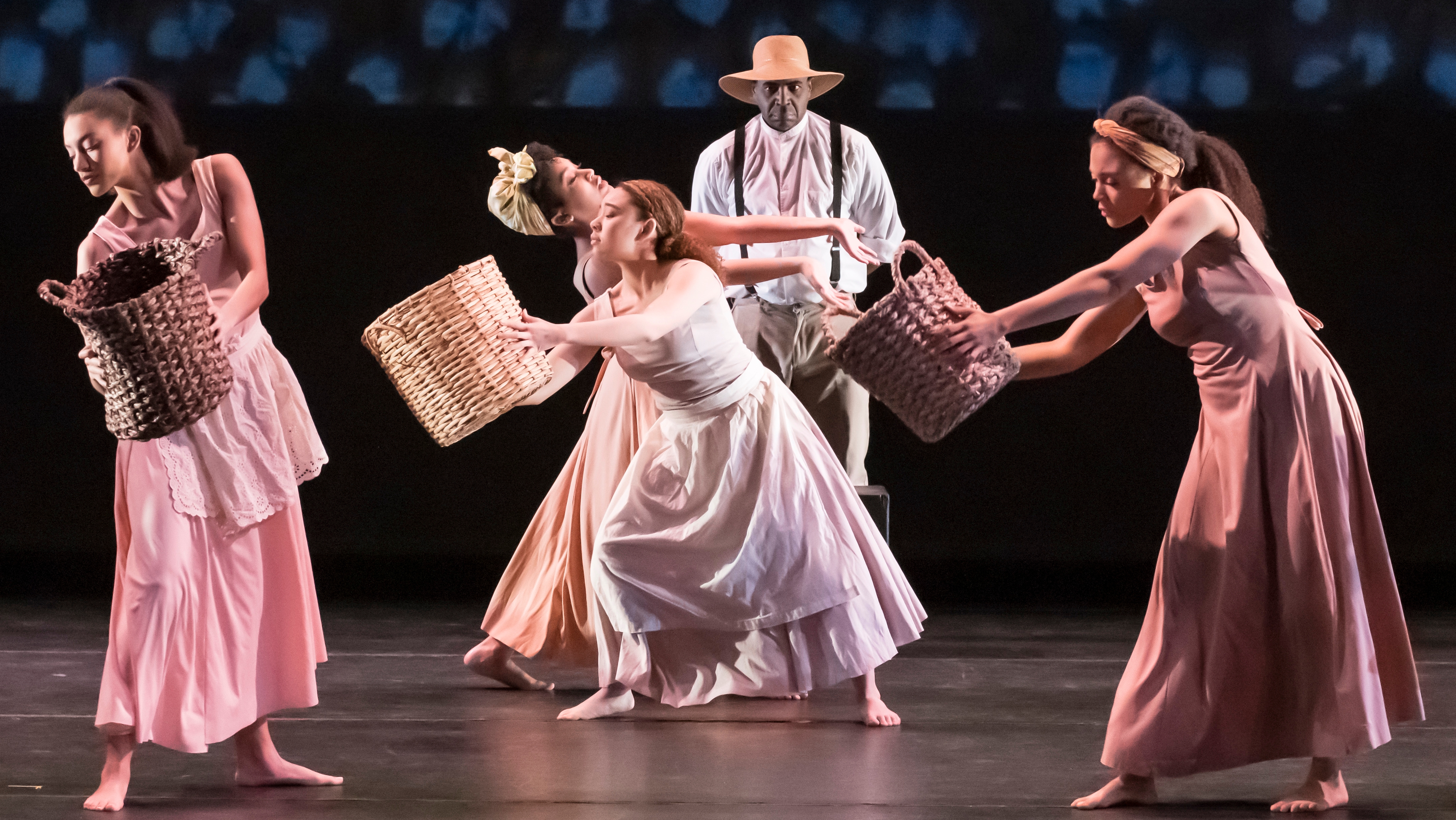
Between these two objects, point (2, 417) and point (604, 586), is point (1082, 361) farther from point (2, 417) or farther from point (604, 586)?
point (2, 417)

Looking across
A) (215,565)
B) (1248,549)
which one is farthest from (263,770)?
(1248,549)

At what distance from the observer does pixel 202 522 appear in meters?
3.00

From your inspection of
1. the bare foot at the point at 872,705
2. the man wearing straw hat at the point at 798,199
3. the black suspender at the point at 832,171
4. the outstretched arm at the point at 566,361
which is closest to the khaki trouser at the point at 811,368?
the man wearing straw hat at the point at 798,199

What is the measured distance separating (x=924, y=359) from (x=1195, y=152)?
0.69 m

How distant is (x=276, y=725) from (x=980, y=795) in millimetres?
1703

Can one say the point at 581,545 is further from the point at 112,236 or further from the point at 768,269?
the point at 112,236

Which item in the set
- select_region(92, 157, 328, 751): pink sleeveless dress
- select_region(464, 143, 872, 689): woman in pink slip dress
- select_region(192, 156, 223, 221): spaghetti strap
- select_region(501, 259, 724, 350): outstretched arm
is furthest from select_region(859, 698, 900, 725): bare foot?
select_region(192, 156, 223, 221): spaghetti strap

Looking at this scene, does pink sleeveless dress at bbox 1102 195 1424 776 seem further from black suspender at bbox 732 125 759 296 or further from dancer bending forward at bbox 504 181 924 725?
black suspender at bbox 732 125 759 296

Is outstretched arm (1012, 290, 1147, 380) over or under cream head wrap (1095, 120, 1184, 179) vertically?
under

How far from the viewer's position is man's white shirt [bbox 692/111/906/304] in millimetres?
5383

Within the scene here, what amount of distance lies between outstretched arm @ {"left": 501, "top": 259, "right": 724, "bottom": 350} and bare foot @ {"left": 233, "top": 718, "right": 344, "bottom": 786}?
3.01ft

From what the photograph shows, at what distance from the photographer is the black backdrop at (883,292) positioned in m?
6.12

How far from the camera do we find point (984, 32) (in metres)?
6.11

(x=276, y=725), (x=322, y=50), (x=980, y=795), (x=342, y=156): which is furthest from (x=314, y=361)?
(x=980, y=795)
